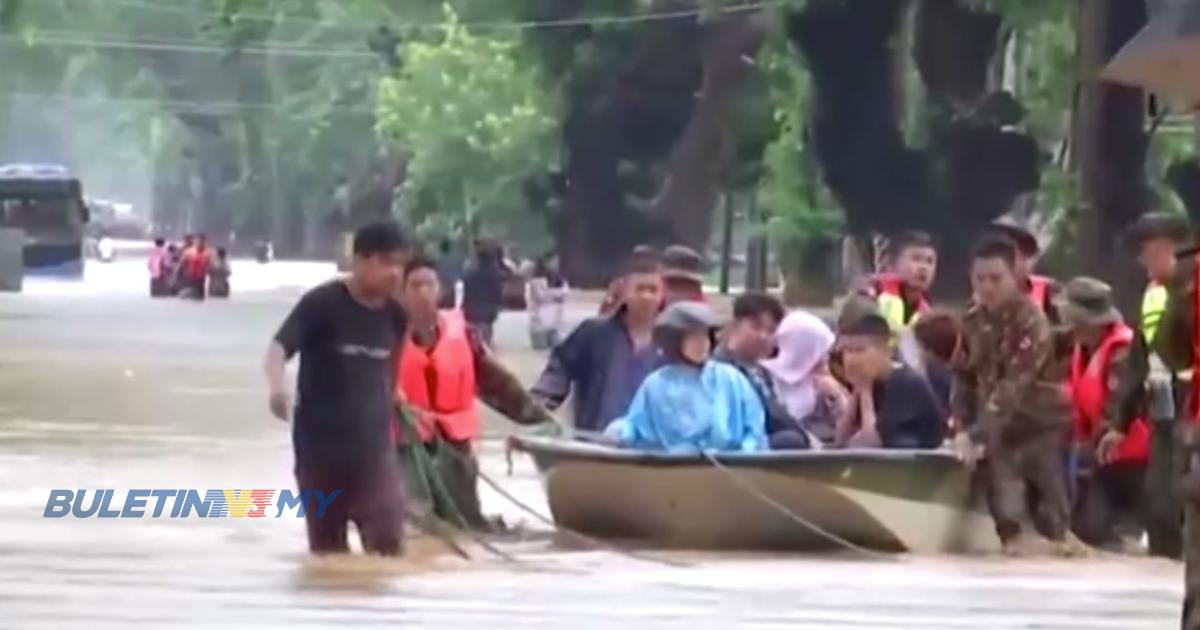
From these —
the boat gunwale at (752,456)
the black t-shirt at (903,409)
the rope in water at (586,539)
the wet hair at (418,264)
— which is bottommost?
the rope in water at (586,539)

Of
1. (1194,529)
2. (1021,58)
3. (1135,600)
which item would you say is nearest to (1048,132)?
(1021,58)

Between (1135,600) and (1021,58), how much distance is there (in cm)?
4208

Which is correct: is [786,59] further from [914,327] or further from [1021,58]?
[914,327]

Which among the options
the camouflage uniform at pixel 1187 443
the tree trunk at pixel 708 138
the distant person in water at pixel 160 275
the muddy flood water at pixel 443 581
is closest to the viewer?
the camouflage uniform at pixel 1187 443

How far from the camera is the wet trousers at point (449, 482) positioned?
16953 mm

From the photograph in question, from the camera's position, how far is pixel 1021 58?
5691cm

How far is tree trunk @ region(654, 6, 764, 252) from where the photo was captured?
64375mm

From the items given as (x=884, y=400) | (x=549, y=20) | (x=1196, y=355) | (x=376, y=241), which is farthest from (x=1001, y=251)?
(x=549, y=20)

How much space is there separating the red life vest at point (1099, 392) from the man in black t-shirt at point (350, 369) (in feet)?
15.6

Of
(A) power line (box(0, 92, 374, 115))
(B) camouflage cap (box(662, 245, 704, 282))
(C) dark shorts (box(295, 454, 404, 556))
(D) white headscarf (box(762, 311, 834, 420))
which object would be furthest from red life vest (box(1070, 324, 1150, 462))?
(A) power line (box(0, 92, 374, 115))

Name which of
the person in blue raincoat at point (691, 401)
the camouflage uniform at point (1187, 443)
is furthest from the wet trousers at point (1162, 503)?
the camouflage uniform at point (1187, 443)

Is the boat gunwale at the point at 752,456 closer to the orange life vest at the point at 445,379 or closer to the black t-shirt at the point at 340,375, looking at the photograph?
the orange life vest at the point at 445,379

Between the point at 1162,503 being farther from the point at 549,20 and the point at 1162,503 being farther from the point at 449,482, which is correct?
the point at 549,20

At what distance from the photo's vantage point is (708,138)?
66000 mm
